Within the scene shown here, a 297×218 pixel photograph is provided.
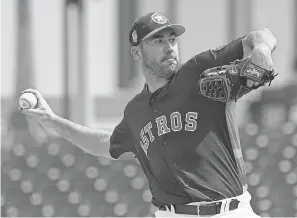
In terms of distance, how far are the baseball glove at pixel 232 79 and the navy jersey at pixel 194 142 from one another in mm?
250

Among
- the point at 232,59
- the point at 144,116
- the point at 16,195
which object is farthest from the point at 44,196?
the point at 232,59

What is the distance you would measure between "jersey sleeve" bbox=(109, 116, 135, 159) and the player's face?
481 millimetres

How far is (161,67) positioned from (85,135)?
883 millimetres

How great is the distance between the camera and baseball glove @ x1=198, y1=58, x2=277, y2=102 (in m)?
3.08

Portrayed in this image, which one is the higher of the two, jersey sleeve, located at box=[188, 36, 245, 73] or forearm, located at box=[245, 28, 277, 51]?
forearm, located at box=[245, 28, 277, 51]

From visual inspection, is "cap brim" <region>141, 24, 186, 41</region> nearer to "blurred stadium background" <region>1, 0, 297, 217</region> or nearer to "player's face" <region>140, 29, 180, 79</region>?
"player's face" <region>140, 29, 180, 79</region>

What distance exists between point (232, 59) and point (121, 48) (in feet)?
30.0

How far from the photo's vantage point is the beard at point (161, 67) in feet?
12.0

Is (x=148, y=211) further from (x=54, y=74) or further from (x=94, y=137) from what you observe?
(x=54, y=74)

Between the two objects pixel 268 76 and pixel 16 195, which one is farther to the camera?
pixel 16 195

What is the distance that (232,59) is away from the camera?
346 centimetres

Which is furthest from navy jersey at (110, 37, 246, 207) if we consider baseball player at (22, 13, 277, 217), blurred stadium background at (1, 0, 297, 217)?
blurred stadium background at (1, 0, 297, 217)

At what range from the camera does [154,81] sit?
3.83 meters

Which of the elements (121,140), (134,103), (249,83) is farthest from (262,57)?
(121,140)
